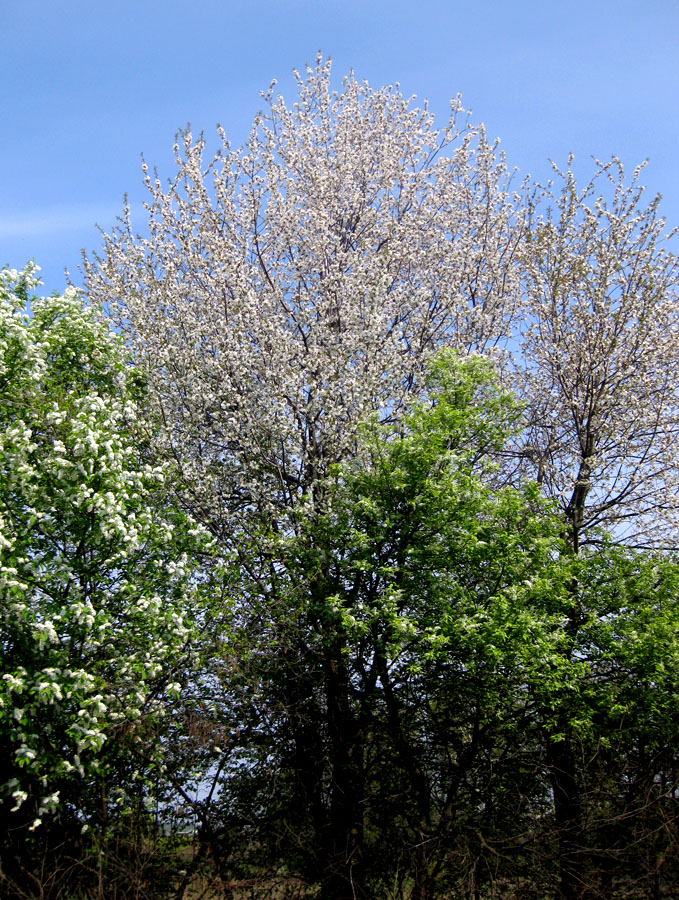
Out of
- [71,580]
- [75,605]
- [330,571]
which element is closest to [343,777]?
[330,571]

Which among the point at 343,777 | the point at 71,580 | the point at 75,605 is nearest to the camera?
the point at 75,605

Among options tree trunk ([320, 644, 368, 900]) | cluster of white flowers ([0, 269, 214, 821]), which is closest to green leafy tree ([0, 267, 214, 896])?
cluster of white flowers ([0, 269, 214, 821])

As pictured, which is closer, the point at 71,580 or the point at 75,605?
the point at 75,605

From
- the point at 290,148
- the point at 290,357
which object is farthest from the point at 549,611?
the point at 290,148

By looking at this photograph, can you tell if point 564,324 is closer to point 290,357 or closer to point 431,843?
point 290,357

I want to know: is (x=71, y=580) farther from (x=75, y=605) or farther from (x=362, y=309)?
(x=362, y=309)

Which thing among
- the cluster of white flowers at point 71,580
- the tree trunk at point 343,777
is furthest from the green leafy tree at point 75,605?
the tree trunk at point 343,777

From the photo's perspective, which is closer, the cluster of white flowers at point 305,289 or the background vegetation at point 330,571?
the background vegetation at point 330,571

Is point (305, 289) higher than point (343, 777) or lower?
higher

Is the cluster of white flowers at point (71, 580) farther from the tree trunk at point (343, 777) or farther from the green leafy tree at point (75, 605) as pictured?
the tree trunk at point (343, 777)

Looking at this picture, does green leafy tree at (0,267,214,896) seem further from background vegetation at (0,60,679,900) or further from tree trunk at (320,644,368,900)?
tree trunk at (320,644,368,900)

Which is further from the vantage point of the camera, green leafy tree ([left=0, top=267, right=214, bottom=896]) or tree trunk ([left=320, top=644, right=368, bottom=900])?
tree trunk ([left=320, top=644, right=368, bottom=900])

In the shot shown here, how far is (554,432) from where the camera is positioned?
816 inches

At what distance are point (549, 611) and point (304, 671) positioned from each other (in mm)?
4982
